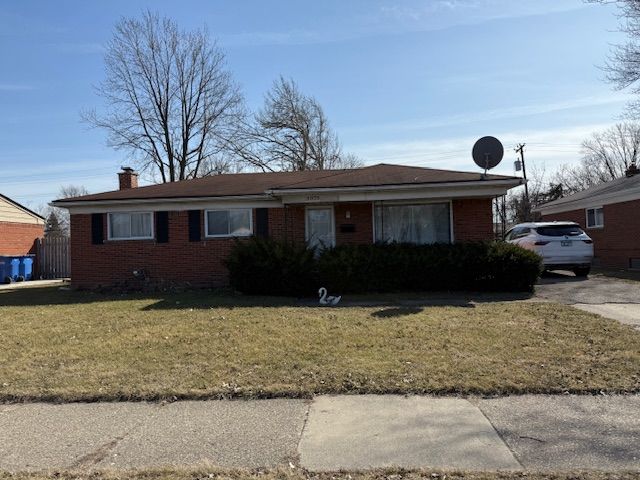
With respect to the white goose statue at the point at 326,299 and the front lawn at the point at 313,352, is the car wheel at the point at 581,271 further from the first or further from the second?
the white goose statue at the point at 326,299

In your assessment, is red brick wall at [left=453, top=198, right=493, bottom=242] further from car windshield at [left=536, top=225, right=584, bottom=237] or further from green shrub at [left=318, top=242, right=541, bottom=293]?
car windshield at [left=536, top=225, right=584, bottom=237]

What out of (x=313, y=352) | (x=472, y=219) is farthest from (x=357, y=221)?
(x=313, y=352)

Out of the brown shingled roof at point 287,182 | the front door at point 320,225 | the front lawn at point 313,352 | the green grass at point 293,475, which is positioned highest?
the brown shingled roof at point 287,182

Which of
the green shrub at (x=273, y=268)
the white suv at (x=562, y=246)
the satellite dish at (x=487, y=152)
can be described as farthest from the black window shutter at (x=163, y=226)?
the white suv at (x=562, y=246)

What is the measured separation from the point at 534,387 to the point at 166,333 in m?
5.45

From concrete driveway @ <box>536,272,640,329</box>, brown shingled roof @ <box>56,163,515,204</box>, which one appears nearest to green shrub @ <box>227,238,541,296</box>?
concrete driveway @ <box>536,272,640,329</box>

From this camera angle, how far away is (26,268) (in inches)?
901

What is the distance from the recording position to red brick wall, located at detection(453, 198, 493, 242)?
49.0 feet

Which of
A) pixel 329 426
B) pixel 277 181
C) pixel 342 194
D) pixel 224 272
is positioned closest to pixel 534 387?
pixel 329 426

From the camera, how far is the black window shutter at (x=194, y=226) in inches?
619

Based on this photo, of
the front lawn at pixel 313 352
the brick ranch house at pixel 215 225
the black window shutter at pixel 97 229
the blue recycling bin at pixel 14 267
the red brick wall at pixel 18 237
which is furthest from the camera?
the red brick wall at pixel 18 237

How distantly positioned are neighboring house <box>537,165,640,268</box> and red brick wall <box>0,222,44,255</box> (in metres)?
25.4

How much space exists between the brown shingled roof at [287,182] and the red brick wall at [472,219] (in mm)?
838

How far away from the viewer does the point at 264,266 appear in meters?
12.9
